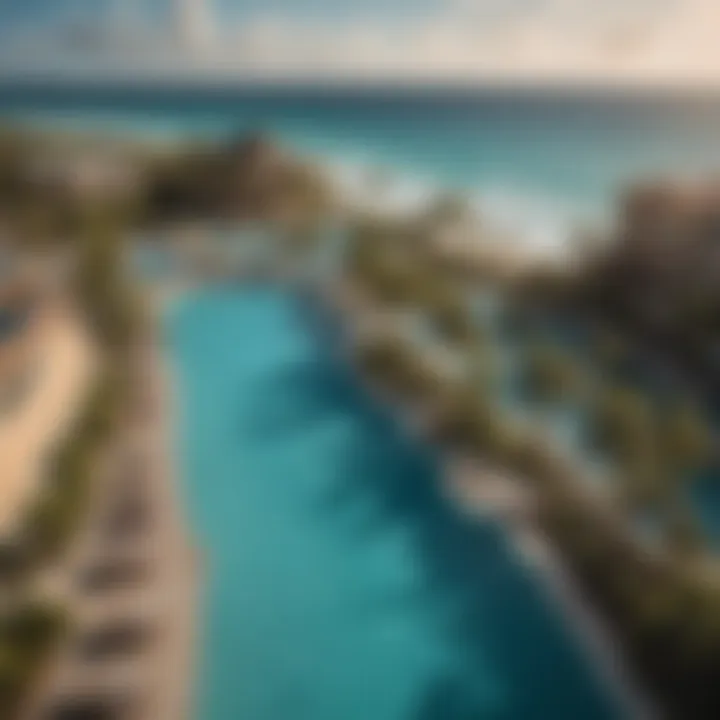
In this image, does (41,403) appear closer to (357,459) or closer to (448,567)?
(357,459)

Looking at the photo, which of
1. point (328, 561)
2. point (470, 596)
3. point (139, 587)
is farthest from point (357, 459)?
point (139, 587)

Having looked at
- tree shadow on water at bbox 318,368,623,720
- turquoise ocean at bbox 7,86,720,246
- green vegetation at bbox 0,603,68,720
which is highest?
turquoise ocean at bbox 7,86,720,246

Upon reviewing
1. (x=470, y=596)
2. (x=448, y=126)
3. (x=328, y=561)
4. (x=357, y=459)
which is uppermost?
(x=448, y=126)

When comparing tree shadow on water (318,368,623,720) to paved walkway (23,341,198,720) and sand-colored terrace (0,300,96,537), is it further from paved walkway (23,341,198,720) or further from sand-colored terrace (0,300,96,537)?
sand-colored terrace (0,300,96,537)

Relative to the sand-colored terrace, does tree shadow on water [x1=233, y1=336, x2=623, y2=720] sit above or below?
below

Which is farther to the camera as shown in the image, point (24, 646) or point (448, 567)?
point (448, 567)

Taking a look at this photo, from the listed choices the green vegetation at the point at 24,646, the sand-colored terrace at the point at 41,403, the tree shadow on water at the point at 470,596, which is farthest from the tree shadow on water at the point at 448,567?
the green vegetation at the point at 24,646

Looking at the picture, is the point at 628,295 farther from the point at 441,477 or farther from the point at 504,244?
the point at 441,477

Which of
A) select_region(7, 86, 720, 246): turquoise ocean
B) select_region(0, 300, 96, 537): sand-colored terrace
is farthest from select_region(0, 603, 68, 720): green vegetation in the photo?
select_region(7, 86, 720, 246): turquoise ocean
